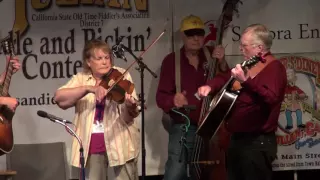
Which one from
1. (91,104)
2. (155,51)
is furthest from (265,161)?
(155,51)

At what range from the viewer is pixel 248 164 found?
3.94m

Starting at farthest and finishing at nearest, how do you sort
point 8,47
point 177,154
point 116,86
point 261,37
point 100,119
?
point 177,154 → point 8,47 → point 100,119 → point 116,86 → point 261,37

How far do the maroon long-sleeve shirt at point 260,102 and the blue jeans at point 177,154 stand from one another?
1.80ft

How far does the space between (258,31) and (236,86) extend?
387 millimetres

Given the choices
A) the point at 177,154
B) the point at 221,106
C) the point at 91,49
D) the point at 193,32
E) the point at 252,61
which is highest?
the point at 193,32

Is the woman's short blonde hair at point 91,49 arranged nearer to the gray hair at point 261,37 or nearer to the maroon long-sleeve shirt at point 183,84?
the maroon long-sleeve shirt at point 183,84

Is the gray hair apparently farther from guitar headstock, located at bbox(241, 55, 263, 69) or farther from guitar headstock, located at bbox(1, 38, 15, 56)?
guitar headstock, located at bbox(1, 38, 15, 56)

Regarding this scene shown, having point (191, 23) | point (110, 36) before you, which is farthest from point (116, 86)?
point (110, 36)

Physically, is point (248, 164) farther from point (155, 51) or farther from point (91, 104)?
point (155, 51)

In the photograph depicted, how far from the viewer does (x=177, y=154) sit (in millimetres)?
4594

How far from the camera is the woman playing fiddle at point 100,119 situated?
4152mm

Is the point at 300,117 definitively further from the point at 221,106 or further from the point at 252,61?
the point at 252,61

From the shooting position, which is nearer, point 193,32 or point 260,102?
point 260,102

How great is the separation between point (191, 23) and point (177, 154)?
3.31 ft
